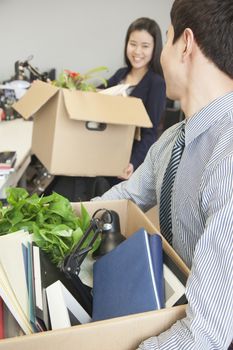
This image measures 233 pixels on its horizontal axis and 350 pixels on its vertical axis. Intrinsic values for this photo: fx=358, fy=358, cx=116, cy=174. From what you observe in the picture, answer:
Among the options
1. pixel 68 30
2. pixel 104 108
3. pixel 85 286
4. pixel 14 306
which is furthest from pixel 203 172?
pixel 68 30

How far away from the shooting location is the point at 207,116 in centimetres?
84

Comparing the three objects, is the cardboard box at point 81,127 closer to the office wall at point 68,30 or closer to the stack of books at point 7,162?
the stack of books at point 7,162

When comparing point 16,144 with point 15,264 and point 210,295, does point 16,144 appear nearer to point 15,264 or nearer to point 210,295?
point 15,264

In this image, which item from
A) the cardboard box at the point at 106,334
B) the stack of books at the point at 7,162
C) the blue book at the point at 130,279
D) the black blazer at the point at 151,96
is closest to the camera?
the cardboard box at the point at 106,334

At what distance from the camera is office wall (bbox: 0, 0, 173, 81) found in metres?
3.09

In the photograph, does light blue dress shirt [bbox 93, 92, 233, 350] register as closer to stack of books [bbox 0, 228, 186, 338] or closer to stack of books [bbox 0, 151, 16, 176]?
stack of books [bbox 0, 228, 186, 338]

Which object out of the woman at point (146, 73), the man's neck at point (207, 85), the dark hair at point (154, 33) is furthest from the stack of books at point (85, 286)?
the dark hair at point (154, 33)

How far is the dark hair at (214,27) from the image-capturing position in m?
0.79

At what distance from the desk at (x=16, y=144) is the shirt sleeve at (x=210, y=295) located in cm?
106

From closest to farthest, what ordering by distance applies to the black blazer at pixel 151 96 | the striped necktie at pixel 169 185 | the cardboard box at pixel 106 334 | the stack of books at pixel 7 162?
the cardboard box at pixel 106 334 < the striped necktie at pixel 169 185 < the stack of books at pixel 7 162 < the black blazer at pixel 151 96

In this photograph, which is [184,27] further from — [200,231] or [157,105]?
[157,105]

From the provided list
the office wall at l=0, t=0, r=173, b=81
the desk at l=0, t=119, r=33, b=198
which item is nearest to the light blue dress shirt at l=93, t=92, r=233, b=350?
the desk at l=0, t=119, r=33, b=198

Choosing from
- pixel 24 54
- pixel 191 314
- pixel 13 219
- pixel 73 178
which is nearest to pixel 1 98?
pixel 24 54

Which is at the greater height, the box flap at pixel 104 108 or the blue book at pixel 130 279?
the box flap at pixel 104 108
